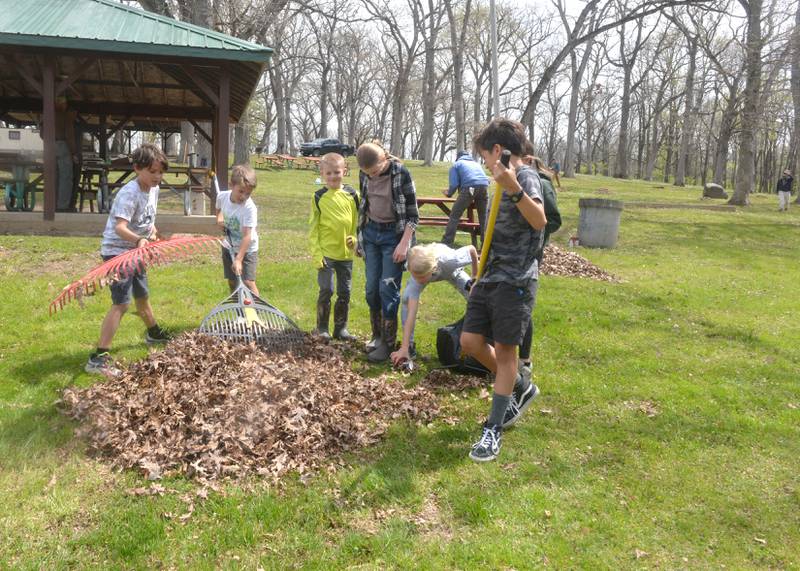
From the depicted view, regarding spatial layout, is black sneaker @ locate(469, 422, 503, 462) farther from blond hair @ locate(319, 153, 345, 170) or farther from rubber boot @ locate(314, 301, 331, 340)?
blond hair @ locate(319, 153, 345, 170)

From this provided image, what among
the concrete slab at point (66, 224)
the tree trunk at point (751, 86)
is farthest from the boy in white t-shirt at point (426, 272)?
the tree trunk at point (751, 86)

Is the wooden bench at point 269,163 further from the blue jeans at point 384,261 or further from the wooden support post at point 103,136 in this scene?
the blue jeans at point 384,261

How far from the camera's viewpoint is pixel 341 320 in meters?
5.69

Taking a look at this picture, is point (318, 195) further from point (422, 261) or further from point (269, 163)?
point (269, 163)

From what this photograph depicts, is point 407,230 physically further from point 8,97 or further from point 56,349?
point 8,97

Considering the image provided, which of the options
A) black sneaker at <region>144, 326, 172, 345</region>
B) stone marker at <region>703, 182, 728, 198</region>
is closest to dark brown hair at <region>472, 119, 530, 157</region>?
black sneaker at <region>144, 326, 172, 345</region>

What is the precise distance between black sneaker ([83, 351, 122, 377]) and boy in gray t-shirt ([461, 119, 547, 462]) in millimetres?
2629

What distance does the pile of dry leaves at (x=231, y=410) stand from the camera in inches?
138

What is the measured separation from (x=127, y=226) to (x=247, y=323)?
3.71 ft

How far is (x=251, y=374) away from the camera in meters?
4.14

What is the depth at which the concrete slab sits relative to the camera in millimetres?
9969

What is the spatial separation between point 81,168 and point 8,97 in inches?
123

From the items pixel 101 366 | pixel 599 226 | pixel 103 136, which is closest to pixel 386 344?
pixel 101 366

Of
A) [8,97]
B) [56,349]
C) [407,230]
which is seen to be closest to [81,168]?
[8,97]
